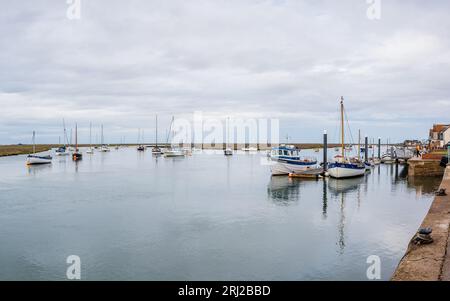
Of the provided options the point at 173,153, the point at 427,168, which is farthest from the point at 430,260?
the point at 173,153

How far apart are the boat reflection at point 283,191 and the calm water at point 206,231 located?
19 centimetres

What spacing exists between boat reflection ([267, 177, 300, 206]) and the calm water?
0.62ft

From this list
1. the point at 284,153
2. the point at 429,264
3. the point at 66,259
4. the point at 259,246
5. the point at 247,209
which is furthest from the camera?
the point at 284,153

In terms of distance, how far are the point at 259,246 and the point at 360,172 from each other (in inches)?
1450

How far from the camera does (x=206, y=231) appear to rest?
20.7 meters

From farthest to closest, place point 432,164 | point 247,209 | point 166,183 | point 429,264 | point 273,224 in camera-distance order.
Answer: point 432,164 < point 166,183 < point 247,209 < point 273,224 < point 429,264

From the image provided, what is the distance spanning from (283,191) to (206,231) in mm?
17822

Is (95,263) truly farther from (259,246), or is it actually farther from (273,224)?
(273,224)

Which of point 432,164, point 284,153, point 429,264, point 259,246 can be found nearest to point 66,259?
point 259,246

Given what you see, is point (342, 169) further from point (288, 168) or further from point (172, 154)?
point (172, 154)

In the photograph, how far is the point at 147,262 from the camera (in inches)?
603

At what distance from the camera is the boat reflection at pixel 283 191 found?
31.8 metres
